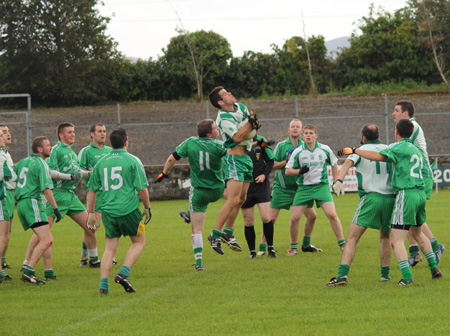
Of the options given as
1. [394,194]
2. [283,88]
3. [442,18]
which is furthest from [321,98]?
[394,194]

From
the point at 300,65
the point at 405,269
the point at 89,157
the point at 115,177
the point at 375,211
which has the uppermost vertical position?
the point at 300,65

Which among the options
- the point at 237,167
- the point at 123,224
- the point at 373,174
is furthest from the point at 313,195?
the point at 123,224

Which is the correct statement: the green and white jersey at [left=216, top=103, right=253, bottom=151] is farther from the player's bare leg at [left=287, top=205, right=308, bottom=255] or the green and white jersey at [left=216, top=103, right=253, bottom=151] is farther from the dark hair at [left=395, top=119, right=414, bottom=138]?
the dark hair at [left=395, top=119, right=414, bottom=138]

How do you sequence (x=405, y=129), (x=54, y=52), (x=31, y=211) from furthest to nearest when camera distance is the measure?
(x=54, y=52) → (x=31, y=211) → (x=405, y=129)

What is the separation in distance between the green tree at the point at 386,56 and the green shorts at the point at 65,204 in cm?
3405

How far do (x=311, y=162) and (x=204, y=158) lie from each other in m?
2.10

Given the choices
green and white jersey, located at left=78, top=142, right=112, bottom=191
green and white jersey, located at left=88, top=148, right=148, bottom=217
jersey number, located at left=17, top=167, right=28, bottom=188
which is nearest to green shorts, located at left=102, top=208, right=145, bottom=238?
green and white jersey, located at left=88, top=148, right=148, bottom=217

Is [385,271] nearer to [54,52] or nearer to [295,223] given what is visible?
[295,223]

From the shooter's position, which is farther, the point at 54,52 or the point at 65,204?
the point at 54,52

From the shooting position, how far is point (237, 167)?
9078 mm

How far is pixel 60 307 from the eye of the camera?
7.05 meters

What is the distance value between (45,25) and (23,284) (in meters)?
35.4

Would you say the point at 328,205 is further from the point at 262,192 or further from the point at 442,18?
the point at 442,18

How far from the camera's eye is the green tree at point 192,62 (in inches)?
1666
